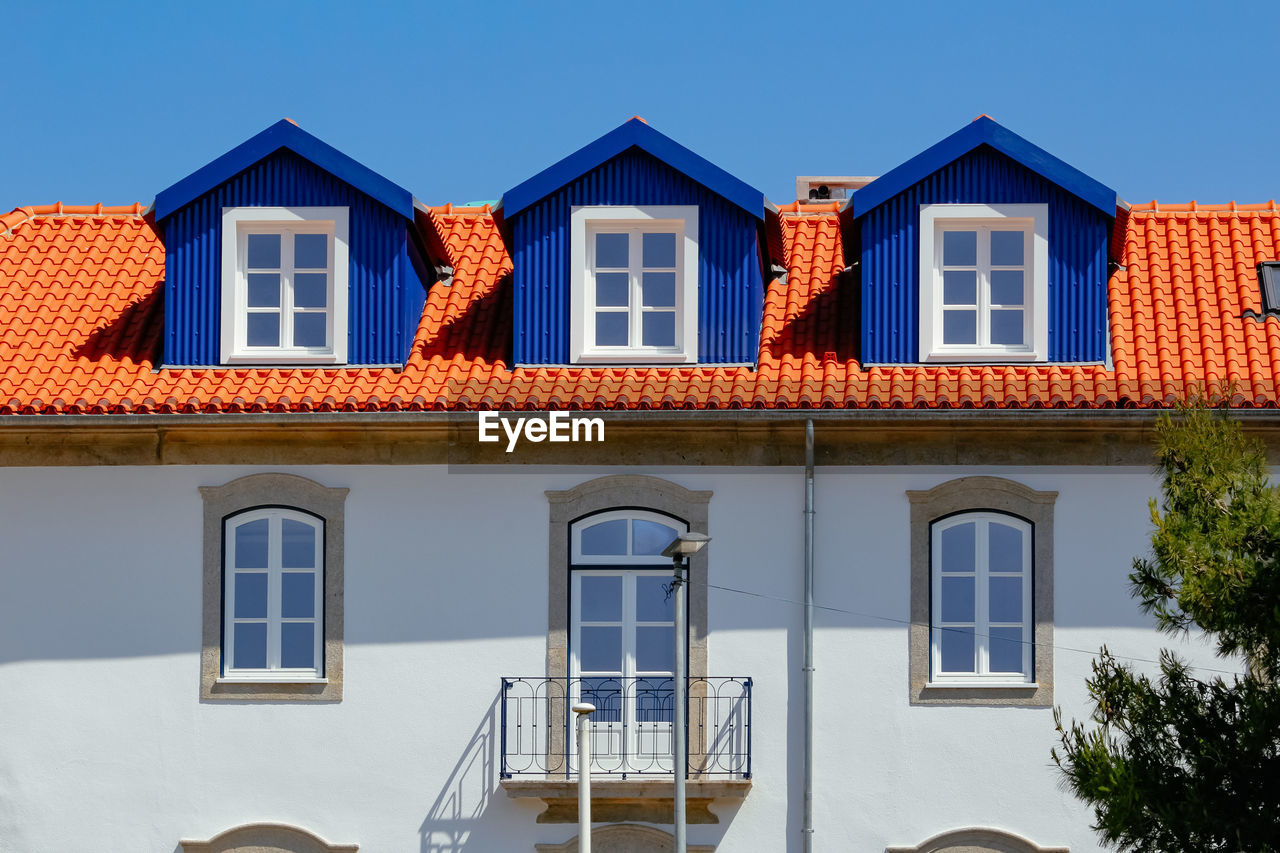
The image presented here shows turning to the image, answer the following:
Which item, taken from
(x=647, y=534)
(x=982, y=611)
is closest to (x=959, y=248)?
(x=982, y=611)

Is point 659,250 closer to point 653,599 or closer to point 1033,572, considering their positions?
point 653,599

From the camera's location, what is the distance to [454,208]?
1945cm

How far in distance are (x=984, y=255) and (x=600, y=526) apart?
15.8 ft

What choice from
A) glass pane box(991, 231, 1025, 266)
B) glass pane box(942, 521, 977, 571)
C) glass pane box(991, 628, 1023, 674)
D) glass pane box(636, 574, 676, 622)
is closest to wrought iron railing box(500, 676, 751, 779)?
glass pane box(636, 574, 676, 622)

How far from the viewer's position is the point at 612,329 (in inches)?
674

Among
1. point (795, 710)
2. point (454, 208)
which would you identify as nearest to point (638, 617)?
point (795, 710)

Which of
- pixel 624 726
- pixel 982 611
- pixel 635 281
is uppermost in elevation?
pixel 635 281

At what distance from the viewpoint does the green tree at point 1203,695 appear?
10.7 metres

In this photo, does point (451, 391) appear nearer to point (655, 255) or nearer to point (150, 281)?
point (655, 255)

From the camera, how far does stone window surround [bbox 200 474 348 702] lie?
16.2m

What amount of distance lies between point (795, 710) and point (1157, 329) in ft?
17.9

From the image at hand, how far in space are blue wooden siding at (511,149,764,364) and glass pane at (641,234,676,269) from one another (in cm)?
36

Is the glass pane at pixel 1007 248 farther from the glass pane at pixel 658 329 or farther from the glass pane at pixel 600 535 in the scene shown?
the glass pane at pixel 600 535

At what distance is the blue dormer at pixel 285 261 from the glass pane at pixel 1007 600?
20.9ft
